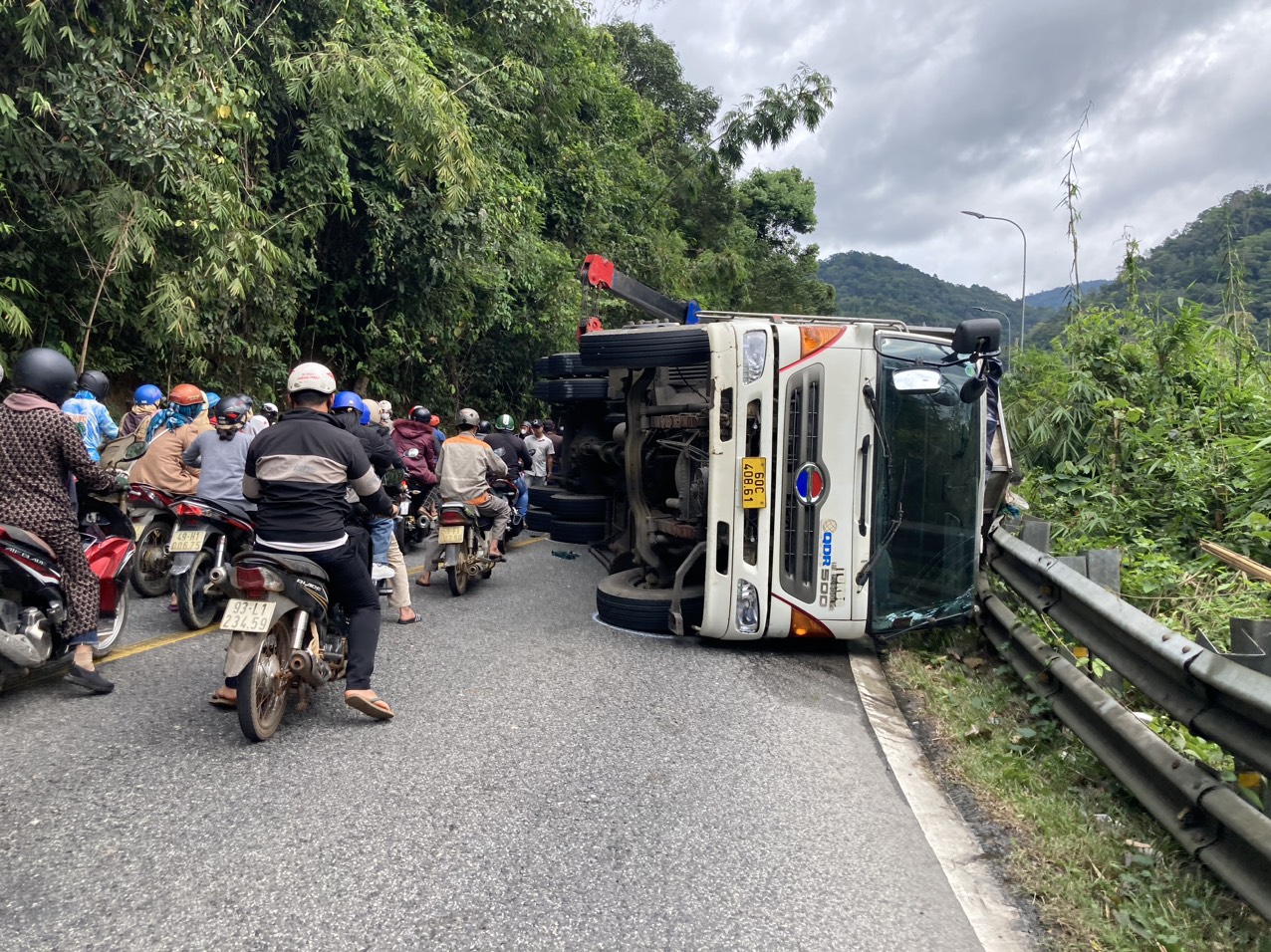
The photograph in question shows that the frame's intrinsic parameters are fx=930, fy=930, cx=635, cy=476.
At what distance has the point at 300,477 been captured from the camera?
183 inches

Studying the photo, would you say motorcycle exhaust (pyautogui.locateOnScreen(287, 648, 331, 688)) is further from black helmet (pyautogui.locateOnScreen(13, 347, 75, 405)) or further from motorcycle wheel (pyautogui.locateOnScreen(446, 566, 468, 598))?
motorcycle wheel (pyautogui.locateOnScreen(446, 566, 468, 598))

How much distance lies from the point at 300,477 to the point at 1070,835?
3841 mm

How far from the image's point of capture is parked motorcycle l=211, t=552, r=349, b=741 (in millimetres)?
4430

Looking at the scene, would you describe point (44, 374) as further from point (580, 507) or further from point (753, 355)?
point (580, 507)

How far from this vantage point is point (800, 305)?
36.9 meters

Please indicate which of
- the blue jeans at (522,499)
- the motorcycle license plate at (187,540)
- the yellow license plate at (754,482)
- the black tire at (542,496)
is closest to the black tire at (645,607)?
the yellow license plate at (754,482)

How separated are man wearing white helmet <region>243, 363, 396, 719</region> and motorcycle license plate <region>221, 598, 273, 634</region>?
0.34 m

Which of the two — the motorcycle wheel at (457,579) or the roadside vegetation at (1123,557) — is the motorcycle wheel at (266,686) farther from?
the motorcycle wheel at (457,579)

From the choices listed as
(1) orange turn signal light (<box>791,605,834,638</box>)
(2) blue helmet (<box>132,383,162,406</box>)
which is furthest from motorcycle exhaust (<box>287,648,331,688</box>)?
(2) blue helmet (<box>132,383,162,406</box>)

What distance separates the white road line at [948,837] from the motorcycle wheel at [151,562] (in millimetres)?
5777

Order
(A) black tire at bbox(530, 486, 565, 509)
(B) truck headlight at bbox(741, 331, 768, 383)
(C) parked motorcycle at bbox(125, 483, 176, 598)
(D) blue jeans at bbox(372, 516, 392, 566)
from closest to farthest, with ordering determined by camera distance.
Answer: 1. (B) truck headlight at bbox(741, 331, 768, 383)
2. (D) blue jeans at bbox(372, 516, 392, 566)
3. (C) parked motorcycle at bbox(125, 483, 176, 598)
4. (A) black tire at bbox(530, 486, 565, 509)

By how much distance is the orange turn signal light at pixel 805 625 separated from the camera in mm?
6477

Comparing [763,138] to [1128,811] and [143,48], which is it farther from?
[1128,811]

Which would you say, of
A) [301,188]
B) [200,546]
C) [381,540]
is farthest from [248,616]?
[301,188]
